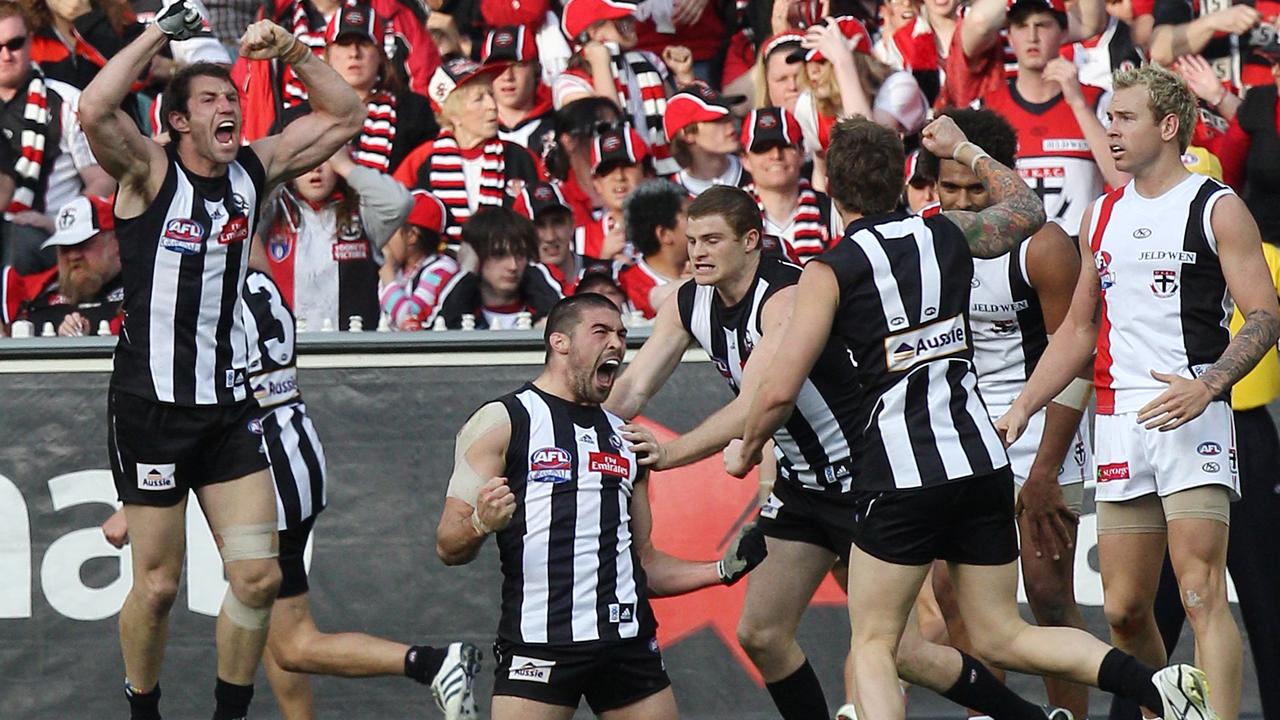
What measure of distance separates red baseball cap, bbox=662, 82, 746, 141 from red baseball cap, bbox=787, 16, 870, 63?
1.63 ft

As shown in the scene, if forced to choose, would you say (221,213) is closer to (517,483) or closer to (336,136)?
(336,136)

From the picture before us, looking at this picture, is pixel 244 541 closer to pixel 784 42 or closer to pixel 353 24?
pixel 353 24

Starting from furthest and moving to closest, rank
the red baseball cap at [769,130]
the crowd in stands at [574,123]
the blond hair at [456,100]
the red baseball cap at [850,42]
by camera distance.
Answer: the blond hair at [456,100] < the red baseball cap at [850,42] < the red baseball cap at [769,130] < the crowd in stands at [574,123]

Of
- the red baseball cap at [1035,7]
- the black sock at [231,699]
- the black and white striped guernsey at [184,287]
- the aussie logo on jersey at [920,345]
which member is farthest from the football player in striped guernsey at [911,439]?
the red baseball cap at [1035,7]

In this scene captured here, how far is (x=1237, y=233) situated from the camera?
6309 mm

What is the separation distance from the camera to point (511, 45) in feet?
37.0

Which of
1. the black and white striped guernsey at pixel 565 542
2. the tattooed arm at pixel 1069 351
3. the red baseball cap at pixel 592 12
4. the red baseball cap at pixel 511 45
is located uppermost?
the red baseball cap at pixel 592 12

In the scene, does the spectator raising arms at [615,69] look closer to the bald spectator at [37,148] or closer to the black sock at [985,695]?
the bald spectator at [37,148]

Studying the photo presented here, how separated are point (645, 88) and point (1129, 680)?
5.86 metres

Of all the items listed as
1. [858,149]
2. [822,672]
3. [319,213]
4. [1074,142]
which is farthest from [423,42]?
[858,149]

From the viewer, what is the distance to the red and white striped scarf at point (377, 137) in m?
10.8

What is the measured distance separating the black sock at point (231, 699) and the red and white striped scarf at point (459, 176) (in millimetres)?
3650

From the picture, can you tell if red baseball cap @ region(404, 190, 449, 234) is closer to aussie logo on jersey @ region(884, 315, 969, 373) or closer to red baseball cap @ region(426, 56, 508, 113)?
red baseball cap @ region(426, 56, 508, 113)

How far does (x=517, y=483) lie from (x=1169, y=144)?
2574 mm
